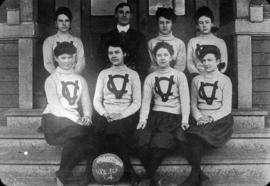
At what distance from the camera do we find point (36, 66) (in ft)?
19.1

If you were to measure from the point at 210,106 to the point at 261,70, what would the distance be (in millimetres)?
1510

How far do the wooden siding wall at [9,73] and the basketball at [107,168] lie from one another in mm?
2355

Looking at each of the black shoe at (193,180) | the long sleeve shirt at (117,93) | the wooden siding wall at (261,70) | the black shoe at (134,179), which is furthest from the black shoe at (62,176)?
the wooden siding wall at (261,70)

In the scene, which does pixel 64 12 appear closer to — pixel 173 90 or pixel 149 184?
pixel 173 90

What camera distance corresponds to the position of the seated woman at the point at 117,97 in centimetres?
434


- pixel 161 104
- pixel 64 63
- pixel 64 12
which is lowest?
pixel 161 104

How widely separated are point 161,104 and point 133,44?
42.3 inches

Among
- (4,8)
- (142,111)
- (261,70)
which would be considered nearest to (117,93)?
(142,111)

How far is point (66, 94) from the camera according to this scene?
4.61m

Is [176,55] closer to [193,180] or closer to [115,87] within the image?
[115,87]

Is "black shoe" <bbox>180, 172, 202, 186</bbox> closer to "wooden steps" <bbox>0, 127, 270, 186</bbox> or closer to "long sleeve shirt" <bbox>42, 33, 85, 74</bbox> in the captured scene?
"wooden steps" <bbox>0, 127, 270, 186</bbox>

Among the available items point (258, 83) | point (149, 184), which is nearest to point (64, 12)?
point (149, 184)

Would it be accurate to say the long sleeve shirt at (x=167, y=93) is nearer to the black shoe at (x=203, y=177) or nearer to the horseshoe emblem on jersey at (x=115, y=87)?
the horseshoe emblem on jersey at (x=115, y=87)

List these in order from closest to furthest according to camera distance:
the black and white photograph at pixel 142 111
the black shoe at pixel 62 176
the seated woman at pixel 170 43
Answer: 1. the black shoe at pixel 62 176
2. the black and white photograph at pixel 142 111
3. the seated woman at pixel 170 43
